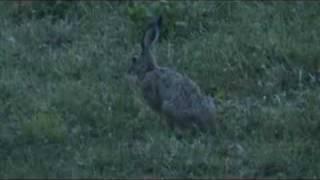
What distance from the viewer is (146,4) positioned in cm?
1126

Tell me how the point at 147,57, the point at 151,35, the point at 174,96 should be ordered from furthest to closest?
the point at 151,35 < the point at 147,57 < the point at 174,96

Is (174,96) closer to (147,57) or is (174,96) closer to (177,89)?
(177,89)

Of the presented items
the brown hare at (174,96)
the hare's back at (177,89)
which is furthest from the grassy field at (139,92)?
the hare's back at (177,89)

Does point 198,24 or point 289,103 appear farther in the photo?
point 198,24

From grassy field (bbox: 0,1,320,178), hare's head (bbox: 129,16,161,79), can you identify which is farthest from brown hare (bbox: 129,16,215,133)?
grassy field (bbox: 0,1,320,178)

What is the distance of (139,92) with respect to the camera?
9039 mm

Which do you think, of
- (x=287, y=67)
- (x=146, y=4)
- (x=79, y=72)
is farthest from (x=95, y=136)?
(x=146, y=4)

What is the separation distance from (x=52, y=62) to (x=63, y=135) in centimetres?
182

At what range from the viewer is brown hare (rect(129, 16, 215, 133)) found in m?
8.27

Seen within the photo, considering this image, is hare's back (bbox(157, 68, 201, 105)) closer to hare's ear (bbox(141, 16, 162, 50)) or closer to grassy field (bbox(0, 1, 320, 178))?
grassy field (bbox(0, 1, 320, 178))

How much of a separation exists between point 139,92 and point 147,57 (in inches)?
11.4

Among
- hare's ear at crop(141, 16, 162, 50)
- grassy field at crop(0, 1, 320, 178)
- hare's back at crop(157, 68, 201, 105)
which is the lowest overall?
grassy field at crop(0, 1, 320, 178)

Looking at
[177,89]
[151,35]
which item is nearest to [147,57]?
[151,35]

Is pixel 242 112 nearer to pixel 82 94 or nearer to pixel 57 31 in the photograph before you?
pixel 82 94
